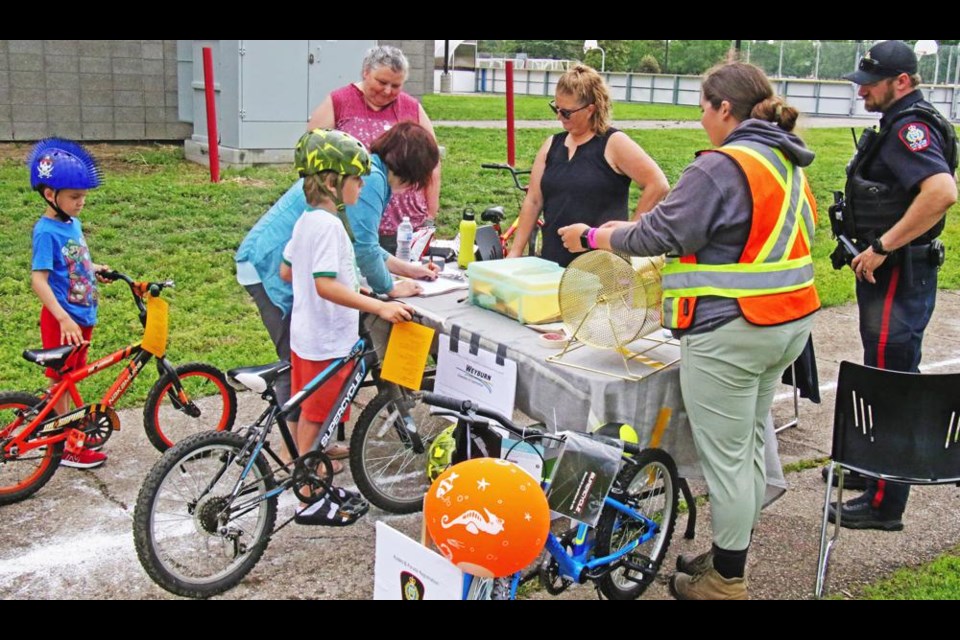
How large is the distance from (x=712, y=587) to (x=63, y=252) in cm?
302

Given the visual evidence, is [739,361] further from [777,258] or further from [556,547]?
[556,547]

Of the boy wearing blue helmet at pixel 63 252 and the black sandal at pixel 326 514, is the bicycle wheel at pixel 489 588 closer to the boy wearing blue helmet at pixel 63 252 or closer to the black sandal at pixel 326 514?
the black sandal at pixel 326 514

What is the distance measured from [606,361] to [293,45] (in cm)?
906

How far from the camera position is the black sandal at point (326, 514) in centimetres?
399

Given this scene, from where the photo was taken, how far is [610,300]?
3562 millimetres

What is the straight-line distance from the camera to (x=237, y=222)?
9227mm

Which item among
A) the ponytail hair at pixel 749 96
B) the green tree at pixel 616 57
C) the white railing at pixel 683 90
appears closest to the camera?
the ponytail hair at pixel 749 96

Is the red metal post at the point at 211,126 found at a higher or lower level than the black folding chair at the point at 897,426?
higher

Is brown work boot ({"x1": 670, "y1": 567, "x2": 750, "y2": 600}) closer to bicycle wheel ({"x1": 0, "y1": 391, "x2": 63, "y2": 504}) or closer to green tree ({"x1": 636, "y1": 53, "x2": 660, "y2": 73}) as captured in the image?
bicycle wheel ({"x1": 0, "y1": 391, "x2": 63, "y2": 504})

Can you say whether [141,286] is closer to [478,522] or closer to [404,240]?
[404,240]

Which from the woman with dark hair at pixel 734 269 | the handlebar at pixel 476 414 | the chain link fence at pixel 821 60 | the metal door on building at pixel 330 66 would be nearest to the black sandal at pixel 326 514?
the handlebar at pixel 476 414

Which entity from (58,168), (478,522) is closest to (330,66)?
(58,168)

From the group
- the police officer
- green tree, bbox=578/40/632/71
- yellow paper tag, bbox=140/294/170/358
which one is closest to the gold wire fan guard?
the police officer

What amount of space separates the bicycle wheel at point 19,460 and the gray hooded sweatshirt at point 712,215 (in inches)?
106
